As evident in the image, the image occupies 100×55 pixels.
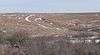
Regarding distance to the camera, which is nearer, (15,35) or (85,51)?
(85,51)

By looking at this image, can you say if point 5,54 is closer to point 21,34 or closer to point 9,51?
point 9,51

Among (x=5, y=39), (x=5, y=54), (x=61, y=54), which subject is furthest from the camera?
(x=5, y=39)

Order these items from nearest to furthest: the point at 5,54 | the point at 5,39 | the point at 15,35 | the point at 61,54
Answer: the point at 61,54
the point at 5,54
the point at 5,39
the point at 15,35

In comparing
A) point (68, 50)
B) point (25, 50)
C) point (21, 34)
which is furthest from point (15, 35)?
point (68, 50)

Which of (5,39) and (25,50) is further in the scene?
(5,39)

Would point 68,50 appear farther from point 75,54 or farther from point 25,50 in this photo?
point 25,50

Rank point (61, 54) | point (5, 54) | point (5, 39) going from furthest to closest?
point (5, 39) → point (5, 54) → point (61, 54)

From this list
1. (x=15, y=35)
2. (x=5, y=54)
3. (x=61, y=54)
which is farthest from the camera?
(x=15, y=35)

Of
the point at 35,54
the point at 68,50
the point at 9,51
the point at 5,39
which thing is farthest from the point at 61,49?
the point at 5,39
